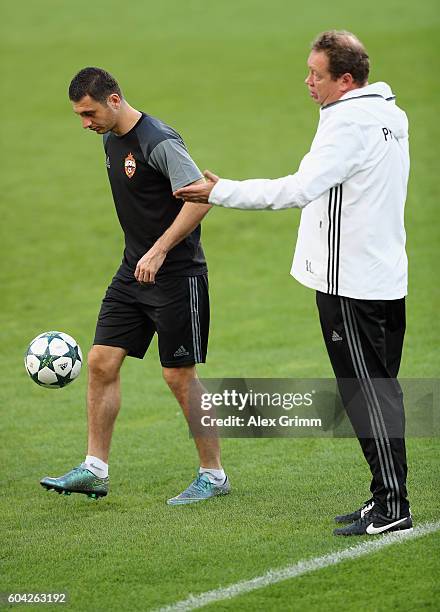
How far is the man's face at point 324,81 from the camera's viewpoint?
18.5 ft

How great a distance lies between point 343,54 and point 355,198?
27.5 inches

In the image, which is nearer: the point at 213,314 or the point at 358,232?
the point at 358,232

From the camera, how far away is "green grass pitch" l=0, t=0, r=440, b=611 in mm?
5621

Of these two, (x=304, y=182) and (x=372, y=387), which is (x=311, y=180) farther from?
(x=372, y=387)

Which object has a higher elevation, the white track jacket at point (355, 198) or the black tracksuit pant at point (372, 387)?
the white track jacket at point (355, 198)

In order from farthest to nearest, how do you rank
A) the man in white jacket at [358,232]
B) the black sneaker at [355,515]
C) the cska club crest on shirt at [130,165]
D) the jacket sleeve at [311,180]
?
the cska club crest on shirt at [130,165] → the black sneaker at [355,515] → the man in white jacket at [358,232] → the jacket sleeve at [311,180]

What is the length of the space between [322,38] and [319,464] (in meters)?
3.03

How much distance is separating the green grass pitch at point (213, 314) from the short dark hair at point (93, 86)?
7.97ft

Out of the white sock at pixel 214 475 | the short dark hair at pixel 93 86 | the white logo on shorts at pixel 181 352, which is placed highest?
the short dark hair at pixel 93 86

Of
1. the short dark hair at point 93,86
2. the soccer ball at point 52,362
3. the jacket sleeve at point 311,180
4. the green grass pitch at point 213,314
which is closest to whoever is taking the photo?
the jacket sleeve at point 311,180

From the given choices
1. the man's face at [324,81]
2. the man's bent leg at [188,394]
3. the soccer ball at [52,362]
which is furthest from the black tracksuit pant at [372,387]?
the soccer ball at [52,362]

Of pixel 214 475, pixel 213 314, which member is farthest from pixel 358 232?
pixel 213 314

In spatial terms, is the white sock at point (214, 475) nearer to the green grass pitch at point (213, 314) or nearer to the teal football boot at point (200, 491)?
the teal football boot at point (200, 491)

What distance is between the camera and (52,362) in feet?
24.0
